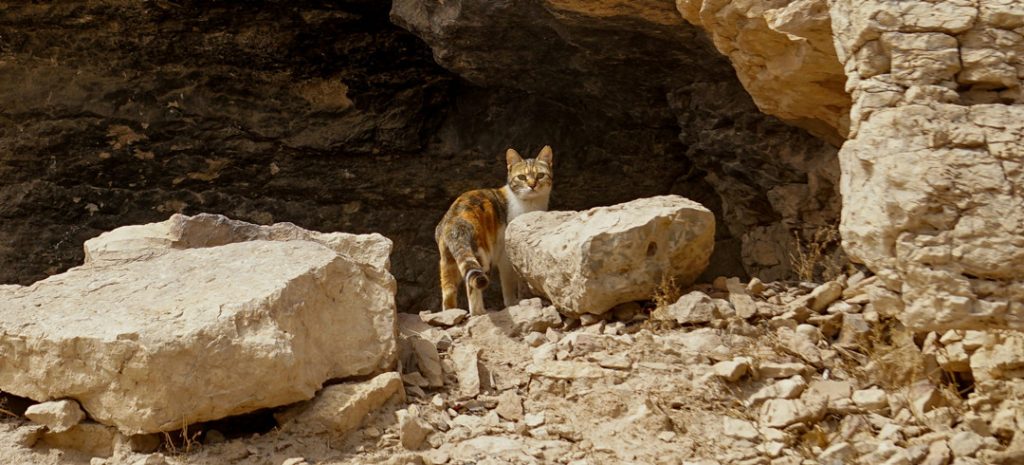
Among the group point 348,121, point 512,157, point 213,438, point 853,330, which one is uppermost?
point 348,121

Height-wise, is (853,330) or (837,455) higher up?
(853,330)

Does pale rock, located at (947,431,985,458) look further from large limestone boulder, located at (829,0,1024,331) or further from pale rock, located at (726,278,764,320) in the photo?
pale rock, located at (726,278,764,320)

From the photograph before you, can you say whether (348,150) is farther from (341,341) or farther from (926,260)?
(926,260)

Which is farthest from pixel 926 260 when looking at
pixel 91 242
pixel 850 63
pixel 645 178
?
pixel 645 178

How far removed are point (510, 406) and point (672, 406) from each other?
761 mm

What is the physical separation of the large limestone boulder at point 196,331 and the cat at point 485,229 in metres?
1.41

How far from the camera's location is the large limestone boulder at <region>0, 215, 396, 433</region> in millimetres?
4867

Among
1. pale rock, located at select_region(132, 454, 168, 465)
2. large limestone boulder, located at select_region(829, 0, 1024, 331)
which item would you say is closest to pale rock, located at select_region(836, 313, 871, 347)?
large limestone boulder, located at select_region(829, 0, 1024, 331)

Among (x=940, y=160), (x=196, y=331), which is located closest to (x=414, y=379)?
(x=196, y=331)

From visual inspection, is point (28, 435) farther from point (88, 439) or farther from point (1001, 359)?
point (1001, 359)

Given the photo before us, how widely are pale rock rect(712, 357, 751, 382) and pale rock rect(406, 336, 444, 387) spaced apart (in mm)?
1373

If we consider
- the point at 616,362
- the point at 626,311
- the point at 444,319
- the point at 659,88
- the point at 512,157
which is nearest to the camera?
the point at 616,362

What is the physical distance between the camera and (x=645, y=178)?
31.6 feet

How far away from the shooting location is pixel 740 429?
511 centimetres
